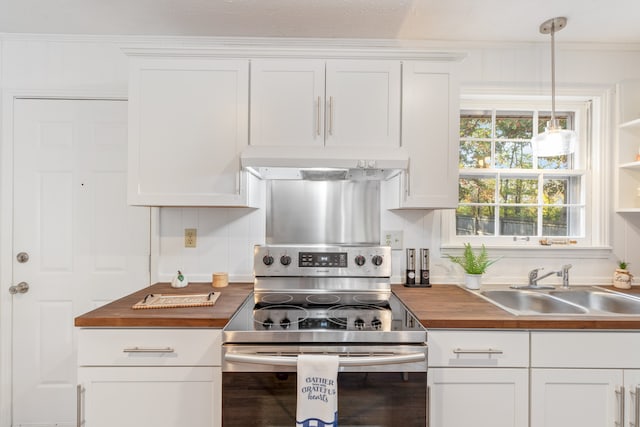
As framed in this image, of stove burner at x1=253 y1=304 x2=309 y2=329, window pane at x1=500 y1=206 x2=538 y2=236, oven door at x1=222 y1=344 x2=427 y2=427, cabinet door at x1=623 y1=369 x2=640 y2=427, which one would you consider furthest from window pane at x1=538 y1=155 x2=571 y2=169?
stove burner at x1=253 y1=304 x2=309 y2=329

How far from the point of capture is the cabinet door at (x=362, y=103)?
1.77 metres

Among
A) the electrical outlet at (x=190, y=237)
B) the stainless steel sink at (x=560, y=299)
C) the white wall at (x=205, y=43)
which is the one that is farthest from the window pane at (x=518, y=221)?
the electrical outlet at (x=190, y=237)

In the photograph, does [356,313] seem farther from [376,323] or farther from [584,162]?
[584,162]

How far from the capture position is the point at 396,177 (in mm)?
1918

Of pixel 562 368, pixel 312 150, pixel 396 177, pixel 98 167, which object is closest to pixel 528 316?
pixel 562 368

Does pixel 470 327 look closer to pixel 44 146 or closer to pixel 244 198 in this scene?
pixel 244 198

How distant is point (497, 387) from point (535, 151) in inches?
51.3

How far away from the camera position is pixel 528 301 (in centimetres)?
195

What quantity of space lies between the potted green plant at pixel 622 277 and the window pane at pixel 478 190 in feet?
2.66

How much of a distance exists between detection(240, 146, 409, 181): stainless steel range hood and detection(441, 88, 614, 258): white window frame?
68 cm

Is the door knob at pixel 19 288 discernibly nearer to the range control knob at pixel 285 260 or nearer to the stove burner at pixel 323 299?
the range control knob at pixel 285 260

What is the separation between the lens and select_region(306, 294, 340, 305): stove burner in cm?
178

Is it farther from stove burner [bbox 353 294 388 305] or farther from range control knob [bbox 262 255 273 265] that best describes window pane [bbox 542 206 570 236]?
Answer: range control knob [bbox 262 255 273 265]

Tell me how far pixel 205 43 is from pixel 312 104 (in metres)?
0.89
